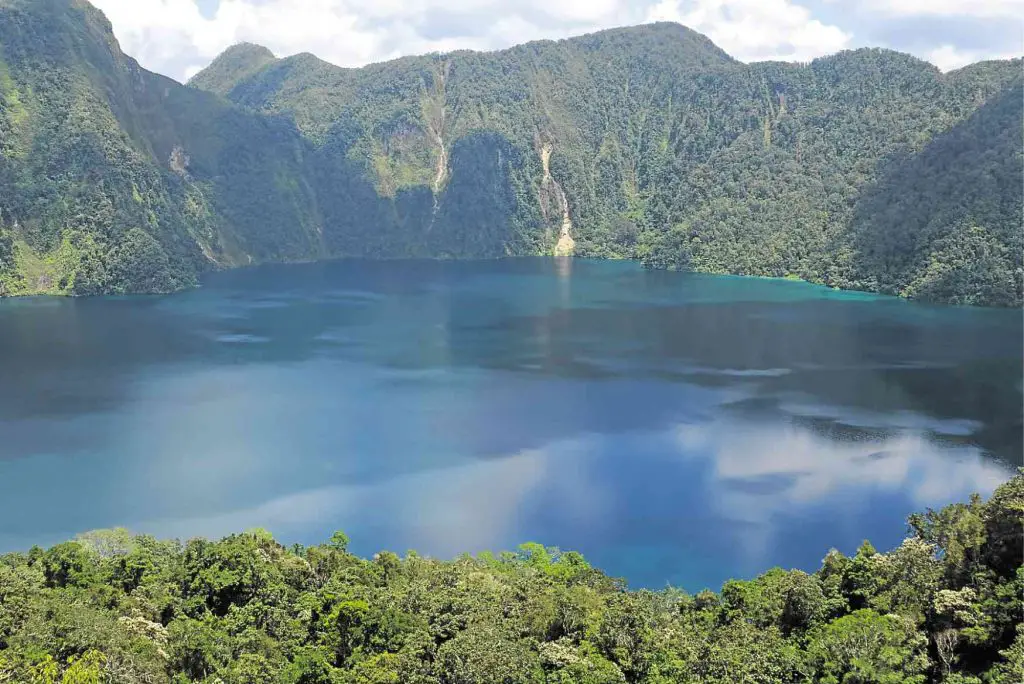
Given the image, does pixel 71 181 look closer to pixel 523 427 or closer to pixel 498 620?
pixel 523 427

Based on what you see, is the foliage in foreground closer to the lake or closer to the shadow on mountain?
the lake

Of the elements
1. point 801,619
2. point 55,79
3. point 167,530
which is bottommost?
point 167,530

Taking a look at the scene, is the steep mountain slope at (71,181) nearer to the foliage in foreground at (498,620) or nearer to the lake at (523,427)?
the lake at (523,427)

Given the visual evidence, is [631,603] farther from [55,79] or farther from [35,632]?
[55,79]

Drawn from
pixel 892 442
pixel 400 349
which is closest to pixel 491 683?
pixel 892 442

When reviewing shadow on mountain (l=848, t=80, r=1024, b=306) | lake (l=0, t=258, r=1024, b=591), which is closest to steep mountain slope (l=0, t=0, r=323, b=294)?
lake (l=0, t=258, r=1024, b=591)

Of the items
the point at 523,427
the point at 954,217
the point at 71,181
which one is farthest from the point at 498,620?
the point at 71,181
